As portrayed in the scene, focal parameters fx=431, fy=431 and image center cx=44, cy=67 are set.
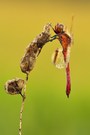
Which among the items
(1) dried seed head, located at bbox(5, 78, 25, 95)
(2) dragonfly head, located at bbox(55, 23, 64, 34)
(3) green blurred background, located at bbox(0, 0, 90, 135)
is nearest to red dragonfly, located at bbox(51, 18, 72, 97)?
(2) dragonfly head, located at bbox(55, 23, 64, 34)

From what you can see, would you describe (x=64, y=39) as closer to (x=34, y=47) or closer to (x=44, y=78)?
(x=34, y=47)

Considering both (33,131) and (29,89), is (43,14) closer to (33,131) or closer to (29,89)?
(29,89)

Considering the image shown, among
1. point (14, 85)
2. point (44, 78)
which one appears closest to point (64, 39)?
point (14, 85)

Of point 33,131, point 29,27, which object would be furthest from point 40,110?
point 29,27

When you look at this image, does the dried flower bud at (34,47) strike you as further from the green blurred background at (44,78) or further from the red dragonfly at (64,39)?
the green blurred background at (44,78)

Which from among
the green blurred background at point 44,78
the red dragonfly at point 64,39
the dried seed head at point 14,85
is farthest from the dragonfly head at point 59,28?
the green blurred background at point 44,78

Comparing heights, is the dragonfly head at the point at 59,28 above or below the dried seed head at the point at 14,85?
above
